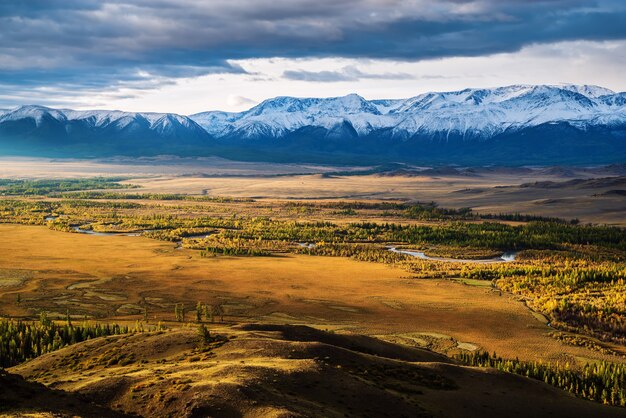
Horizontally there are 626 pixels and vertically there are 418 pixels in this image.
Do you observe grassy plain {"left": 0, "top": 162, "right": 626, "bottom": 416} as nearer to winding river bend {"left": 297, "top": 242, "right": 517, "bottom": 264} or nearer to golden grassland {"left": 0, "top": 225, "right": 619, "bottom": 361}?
golden grassland {"left": 0, "top": 225, "right": 619, "bottom": 361}

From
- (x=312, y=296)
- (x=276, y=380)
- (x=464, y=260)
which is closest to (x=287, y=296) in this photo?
(x=312, y=296)

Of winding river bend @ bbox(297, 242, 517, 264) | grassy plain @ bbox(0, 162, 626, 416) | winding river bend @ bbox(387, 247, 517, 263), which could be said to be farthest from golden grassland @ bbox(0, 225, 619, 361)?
winding river bend @ bbox(387, 247, 517, 263)

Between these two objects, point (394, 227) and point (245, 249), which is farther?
point (394, 227)

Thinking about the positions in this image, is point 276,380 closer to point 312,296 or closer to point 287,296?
point 287,296

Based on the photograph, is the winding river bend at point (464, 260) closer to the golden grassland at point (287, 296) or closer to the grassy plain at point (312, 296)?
the grassy plain at point (312, 296)

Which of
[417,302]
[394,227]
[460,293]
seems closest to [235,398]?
[417,302]

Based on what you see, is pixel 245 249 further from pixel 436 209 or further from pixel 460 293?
pixel 436 209
